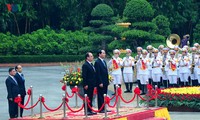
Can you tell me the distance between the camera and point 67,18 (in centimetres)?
5775

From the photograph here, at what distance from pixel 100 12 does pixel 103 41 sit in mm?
2073

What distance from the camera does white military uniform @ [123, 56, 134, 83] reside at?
2705 cm

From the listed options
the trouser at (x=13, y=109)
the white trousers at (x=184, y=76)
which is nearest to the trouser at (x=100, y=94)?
the trouser at (x=13, y=109)

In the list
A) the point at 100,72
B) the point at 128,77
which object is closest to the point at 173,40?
the point at 128,77

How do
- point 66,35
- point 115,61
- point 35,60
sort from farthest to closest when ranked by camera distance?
point 66,35 < point 35,60 < point 115,61

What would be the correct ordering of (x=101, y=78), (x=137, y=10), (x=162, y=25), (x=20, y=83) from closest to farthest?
(x=101, y=78), (x=20, y=83), (x=137, y=10), (x=162, y=25)

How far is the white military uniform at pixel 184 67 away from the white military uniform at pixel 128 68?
6.69 feet

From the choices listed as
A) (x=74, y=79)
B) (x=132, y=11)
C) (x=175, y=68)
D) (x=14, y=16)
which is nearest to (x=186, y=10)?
(x=14, y=16)

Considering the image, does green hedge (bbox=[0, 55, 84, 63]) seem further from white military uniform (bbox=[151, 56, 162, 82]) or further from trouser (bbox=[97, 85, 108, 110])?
trouser (bbox=[97, 85, 108, 110])

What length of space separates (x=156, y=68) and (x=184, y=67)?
1.19 metres

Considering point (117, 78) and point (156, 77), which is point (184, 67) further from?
point (117, 78)

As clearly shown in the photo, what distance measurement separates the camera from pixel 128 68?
1071 inches

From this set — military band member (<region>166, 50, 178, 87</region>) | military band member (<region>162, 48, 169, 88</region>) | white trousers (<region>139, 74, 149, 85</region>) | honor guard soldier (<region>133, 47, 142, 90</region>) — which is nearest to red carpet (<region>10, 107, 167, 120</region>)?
white trousers (<region>139, 74, 149, 85</region>)

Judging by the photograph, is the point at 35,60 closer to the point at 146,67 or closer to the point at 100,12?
the point at 100,12
